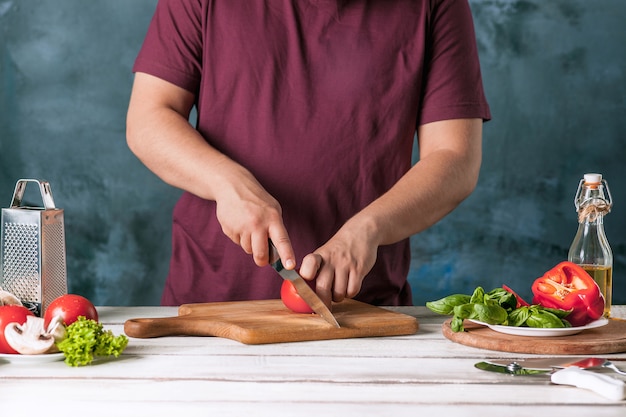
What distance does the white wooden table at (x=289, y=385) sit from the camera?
1.12m

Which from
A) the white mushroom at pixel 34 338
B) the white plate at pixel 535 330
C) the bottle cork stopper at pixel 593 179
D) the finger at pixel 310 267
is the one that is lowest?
the white plate at pixel 535 330

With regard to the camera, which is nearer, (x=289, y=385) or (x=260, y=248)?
(x=289, y=385)

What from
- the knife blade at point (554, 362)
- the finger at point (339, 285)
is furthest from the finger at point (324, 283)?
the knife blade at point (554, 362)

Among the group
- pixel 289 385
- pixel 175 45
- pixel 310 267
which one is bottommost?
pixel 289 385

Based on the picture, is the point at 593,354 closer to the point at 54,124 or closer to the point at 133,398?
the point at 133,398

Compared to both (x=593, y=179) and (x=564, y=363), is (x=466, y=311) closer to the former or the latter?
(x=564, y=363)

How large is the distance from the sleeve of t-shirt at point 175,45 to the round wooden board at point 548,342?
2.91ft

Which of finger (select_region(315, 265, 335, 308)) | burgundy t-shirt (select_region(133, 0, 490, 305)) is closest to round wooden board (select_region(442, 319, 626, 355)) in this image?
finger (select_region(315, 265, 335, 308))

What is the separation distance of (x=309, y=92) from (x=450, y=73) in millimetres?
326

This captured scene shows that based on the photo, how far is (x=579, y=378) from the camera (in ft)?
3.97

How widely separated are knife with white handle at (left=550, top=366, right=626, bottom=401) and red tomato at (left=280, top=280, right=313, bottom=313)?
0.51m

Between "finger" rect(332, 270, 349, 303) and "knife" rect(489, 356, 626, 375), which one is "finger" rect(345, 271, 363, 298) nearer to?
"finger" rect(332, 270, 349, 303)

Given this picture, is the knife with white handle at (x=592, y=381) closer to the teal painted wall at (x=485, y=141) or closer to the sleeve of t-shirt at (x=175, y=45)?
the sleeve of t-shirt at (x=175, y=45)

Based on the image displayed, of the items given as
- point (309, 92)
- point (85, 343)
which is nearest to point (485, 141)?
point (309, 92)
